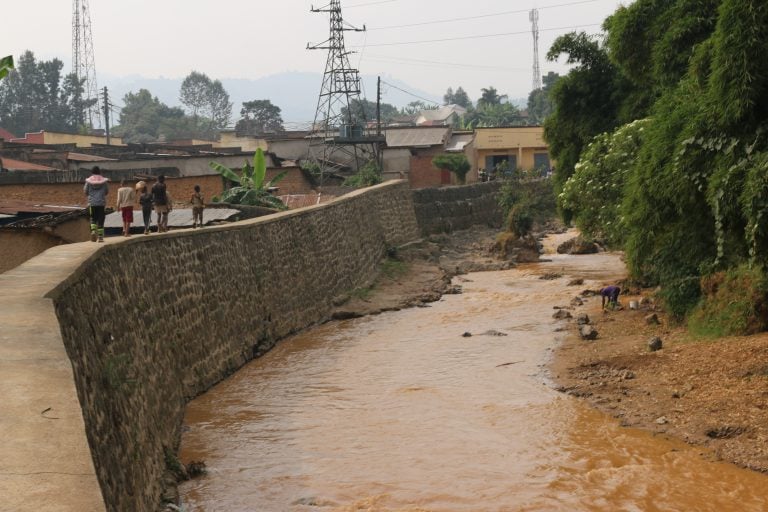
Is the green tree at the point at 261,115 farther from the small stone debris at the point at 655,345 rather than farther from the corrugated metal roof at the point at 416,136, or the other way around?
the small stone debris at the point at 655,345

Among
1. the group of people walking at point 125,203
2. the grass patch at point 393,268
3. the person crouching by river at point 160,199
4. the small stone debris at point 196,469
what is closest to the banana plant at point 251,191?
the grass patch at point 393,268

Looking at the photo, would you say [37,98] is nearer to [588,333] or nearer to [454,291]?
[454,291]

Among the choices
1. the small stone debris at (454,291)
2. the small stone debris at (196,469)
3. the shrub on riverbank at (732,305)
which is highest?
the shrub on riverbank at (732,305)

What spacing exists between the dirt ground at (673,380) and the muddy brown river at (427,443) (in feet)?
1.12

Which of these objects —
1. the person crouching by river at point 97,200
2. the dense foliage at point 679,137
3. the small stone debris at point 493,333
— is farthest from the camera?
the small stone debris at point 493,333

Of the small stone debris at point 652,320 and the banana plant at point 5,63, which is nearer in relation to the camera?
the banana plant at point 5,63

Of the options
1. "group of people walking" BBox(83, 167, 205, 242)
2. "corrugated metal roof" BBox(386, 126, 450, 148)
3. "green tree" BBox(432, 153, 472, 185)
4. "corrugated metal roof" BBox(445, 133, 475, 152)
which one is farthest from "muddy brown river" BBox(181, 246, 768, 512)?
"corrugated metal roof" BBox(445, 133, 475, 152)

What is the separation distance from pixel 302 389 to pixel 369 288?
11.0m

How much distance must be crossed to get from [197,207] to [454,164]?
90.3 ft

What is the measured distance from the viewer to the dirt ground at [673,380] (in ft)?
39.1

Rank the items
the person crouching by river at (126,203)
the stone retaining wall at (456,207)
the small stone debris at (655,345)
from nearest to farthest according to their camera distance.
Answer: the small stone debris at (655,345) → the person crouching by river at (126,203) → the stone retaining wall at (456,207)

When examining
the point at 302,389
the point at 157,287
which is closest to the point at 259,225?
the point at 302,389

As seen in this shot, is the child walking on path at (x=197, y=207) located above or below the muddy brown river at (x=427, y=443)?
above

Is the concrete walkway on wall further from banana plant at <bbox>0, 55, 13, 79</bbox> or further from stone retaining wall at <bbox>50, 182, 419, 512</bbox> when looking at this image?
banana plant at <bbox>0, 55, 13, 79</bbox>
